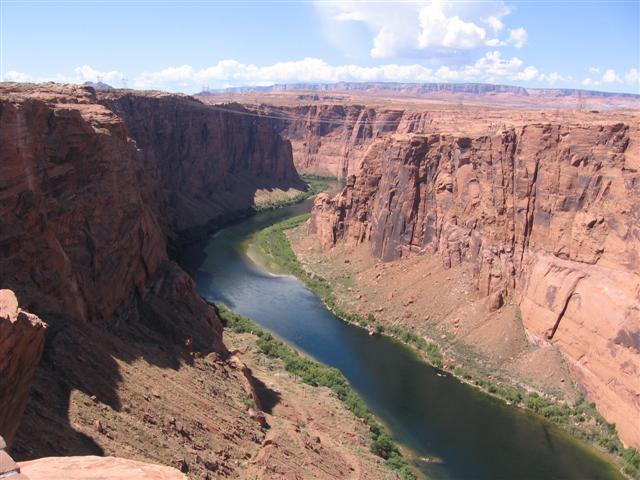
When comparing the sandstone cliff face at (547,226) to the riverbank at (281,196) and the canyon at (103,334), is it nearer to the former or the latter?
the canyon at (103,334)

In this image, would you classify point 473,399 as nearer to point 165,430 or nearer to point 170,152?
point 165,430

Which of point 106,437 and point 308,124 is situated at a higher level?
point 308,124

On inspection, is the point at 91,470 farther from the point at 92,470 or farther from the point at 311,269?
the point at 311,269

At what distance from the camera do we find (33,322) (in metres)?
16.1

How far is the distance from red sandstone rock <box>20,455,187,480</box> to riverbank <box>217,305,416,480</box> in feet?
77.3

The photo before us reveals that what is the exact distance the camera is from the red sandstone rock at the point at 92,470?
8.91 metres

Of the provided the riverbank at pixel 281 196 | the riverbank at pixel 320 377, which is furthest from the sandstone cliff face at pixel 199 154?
the riverbank at pixel 320 377

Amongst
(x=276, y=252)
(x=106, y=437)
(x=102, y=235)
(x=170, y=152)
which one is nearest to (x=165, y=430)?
(x=106, y=437)

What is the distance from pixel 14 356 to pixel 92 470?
23.6ft

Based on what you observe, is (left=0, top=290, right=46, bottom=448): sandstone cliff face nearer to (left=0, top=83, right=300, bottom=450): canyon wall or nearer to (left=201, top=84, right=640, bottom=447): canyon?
(left=0, top=83, right=300, bottom=450): canyon wall

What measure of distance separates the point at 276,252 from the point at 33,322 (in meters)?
61.3

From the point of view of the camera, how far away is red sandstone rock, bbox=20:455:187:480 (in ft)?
29.2

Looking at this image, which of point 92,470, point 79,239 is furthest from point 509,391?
point 92,470

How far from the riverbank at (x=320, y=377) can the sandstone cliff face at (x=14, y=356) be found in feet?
66.8
